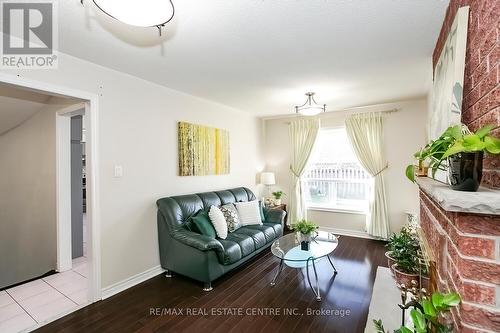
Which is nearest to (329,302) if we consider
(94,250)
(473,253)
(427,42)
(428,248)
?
(428,248)

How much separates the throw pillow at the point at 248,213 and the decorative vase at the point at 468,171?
9.73 feet

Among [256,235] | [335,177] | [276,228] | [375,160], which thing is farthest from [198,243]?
[375,160]

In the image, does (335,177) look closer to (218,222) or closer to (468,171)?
(218,222)

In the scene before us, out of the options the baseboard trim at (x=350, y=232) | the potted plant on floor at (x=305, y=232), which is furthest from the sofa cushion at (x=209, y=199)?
the baseboard trim at (x=350, y=232)

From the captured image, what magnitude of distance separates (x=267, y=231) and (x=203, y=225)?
41.0 inches

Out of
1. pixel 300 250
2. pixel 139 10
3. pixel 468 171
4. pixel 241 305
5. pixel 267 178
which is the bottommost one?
pixel 241 305

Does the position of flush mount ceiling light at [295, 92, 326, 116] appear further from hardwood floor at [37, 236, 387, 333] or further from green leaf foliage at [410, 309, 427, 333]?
green leaf foliage at [410, 309, 427, 333]

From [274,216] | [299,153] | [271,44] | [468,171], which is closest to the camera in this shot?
[468,171]

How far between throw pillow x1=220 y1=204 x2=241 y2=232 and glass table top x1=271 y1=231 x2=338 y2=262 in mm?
670

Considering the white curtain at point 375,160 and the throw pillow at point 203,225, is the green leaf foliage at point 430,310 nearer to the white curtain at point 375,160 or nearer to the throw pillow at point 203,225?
the throw pillow at point 203,225

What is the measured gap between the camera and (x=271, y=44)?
210cm

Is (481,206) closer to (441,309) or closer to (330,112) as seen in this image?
(441,309)

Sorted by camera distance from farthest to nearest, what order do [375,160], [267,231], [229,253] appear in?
[375,160]
[267,231]
[229,253]

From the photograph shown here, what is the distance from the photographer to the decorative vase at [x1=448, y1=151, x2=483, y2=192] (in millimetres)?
903
